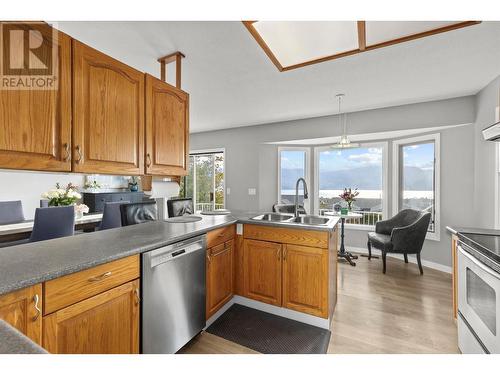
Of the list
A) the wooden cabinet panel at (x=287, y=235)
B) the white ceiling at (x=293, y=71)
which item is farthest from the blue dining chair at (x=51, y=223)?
the wooden cabinet panel at (x=287, y=235)

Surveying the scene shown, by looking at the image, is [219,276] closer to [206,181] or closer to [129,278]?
[129,278]

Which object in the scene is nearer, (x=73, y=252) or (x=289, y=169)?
(x=73, y=252)

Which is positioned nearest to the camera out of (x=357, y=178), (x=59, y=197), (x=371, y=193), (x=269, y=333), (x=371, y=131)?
(x=269, y=333)

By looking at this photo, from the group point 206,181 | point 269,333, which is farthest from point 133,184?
point 269,333

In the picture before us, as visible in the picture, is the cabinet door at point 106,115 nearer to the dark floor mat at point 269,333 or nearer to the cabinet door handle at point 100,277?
the cabinet door handle at point 100,277

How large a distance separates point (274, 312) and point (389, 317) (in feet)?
3.52

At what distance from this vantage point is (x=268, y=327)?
2.01 metres

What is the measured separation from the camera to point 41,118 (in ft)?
3.88

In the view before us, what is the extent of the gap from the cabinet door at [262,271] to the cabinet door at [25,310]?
5.25ft

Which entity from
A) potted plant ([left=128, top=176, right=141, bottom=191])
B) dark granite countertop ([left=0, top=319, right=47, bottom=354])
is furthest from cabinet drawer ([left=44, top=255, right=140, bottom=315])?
potted plant ([left=128, top=176, right=141, bottom=191])

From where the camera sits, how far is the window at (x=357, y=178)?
4.17 metres

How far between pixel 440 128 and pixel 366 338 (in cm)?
309
